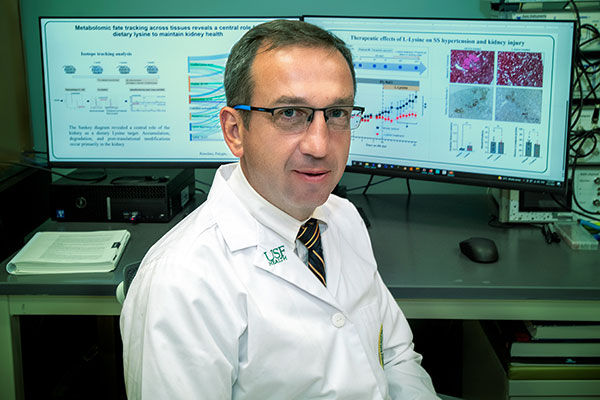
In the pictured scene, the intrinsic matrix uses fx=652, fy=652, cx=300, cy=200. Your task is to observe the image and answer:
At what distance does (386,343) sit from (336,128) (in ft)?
1.60

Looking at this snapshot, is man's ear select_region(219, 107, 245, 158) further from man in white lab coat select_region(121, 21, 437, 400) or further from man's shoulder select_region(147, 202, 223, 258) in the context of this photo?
man's shoulder select_region(147, 202, 223, 258)

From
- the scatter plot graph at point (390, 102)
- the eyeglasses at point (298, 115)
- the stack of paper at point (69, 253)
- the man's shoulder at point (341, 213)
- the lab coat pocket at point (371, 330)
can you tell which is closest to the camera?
the eyeglasses at point (298, 115)

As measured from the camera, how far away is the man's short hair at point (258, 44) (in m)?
1.10

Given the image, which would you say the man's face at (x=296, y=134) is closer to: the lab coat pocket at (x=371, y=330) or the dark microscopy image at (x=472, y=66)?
the lab coat pocket at (x=371, y=330)

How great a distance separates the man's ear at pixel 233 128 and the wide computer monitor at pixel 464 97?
73cm

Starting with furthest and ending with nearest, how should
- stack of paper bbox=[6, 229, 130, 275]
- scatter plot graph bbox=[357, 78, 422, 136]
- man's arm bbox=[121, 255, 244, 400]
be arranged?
scatter plot graph bbox=[357, 78, 422, 136]
stack of paper bbox=[6, 229, 130, 275]
man's arm bbox=[121, 255, 244, 400]

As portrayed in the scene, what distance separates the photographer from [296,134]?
3.64 feet

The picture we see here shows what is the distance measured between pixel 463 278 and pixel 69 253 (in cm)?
95

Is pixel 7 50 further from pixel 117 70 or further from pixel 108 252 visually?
pixel 108 252

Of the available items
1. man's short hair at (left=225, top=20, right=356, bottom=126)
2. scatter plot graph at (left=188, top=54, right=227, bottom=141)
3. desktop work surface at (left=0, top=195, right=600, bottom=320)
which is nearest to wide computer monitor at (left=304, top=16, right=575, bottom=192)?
desktop work surface at (left=0, top=195, right=600, bottom=320)

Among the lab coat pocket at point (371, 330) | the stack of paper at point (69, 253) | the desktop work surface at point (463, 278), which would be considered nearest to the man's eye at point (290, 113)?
the lab coat pocket at point (371, 330)

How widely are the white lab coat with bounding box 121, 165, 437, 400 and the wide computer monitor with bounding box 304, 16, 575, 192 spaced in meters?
0.69

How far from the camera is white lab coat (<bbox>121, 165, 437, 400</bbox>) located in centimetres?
100

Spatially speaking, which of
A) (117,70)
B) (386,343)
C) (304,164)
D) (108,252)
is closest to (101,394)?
(108,252)
